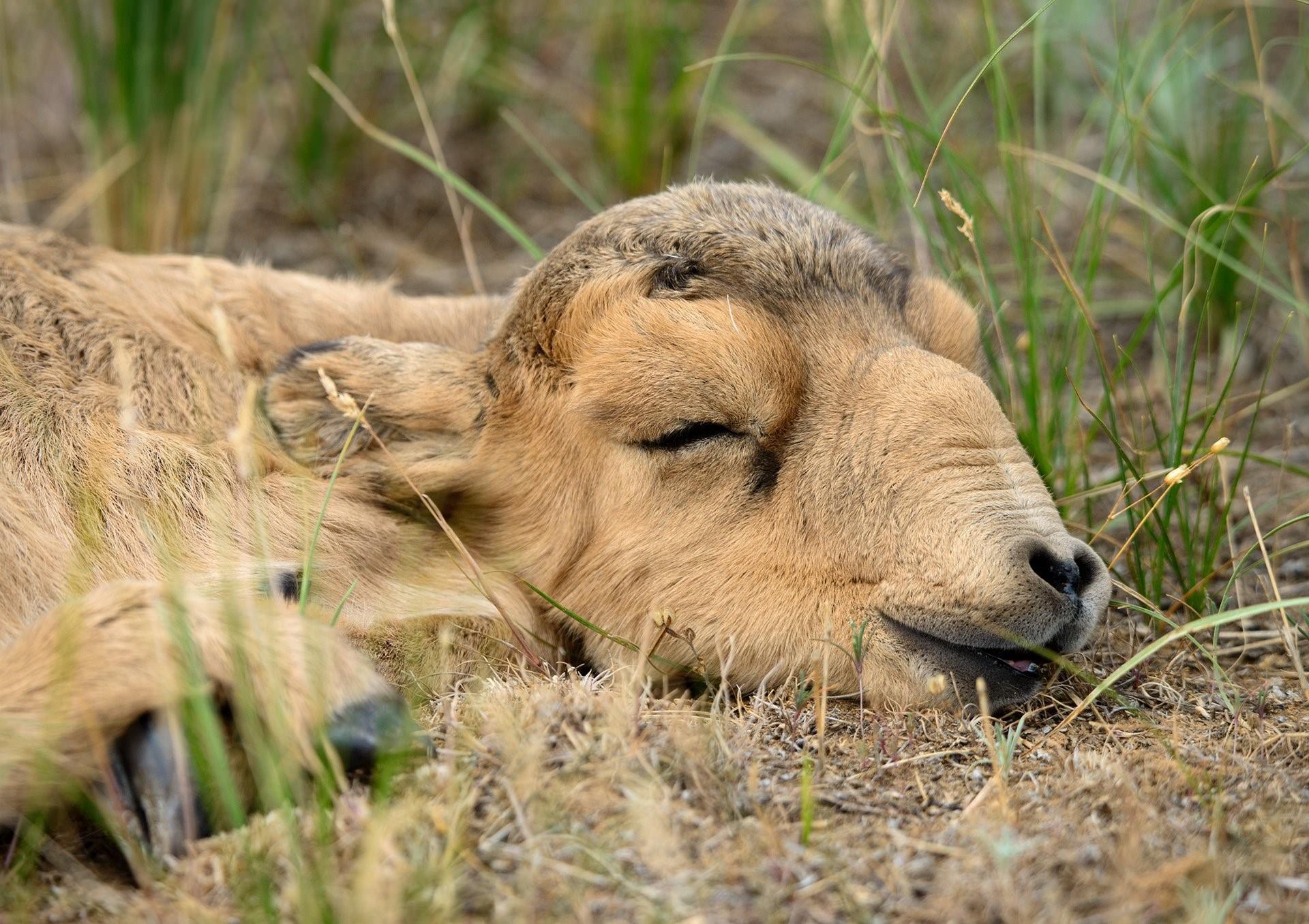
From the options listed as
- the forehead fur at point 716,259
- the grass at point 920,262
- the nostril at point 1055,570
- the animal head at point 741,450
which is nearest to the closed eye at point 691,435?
the animal head at point 741,450

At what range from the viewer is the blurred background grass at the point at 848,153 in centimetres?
470

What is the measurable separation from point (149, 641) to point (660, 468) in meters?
1.35

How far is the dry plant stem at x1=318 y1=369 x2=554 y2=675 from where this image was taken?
3557 millimetres

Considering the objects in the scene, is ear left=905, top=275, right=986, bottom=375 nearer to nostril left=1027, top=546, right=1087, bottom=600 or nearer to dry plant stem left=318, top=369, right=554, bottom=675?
nostril left=1027, top=546, right=1087, bottom=600

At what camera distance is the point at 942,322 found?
3.99 metres

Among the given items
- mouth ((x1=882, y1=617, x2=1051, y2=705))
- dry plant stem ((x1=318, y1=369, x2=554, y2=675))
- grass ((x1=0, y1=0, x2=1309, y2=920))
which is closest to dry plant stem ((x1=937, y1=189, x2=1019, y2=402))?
grass ((x1=0, y1=0, x2=1309, y2=920))

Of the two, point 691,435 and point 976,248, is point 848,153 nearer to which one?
point 976,248

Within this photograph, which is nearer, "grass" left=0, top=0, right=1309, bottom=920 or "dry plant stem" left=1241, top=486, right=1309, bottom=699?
"grass" left=0, top=0, right=1309, bottom=920

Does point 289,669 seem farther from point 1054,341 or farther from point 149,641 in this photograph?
point 1054,341

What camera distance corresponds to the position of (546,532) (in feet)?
12.6

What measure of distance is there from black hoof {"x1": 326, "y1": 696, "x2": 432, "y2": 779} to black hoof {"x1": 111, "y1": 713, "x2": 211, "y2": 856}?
11.9 inches

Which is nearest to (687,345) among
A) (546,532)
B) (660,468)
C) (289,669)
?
(660,468)

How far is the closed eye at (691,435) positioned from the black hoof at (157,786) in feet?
4.68

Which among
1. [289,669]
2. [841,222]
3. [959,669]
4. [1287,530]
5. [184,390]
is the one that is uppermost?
[841,222]
